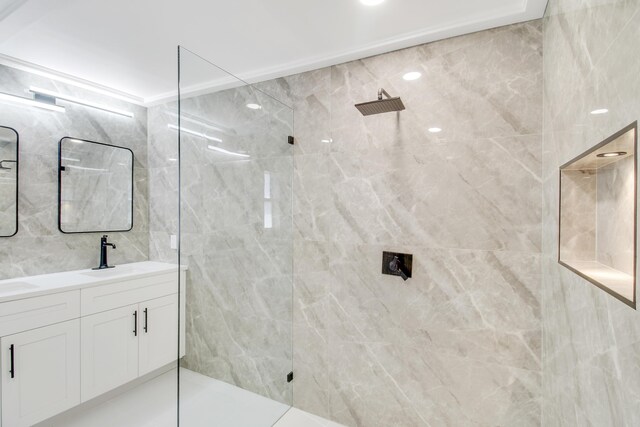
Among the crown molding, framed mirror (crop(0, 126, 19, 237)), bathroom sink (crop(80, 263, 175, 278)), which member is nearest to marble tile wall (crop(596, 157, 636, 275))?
the crown molding

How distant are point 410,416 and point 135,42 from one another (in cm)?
299

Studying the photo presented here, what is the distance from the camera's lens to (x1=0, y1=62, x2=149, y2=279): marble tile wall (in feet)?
7.40

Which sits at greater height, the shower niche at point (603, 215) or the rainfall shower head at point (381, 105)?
the rainfall shower head at point (381, 105)

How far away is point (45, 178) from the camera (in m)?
2.41

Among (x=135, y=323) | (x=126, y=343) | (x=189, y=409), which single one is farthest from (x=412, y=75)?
(x=126, y=343)

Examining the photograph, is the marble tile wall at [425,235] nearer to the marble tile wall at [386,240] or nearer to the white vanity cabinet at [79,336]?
the marble tile wall at [386,240]

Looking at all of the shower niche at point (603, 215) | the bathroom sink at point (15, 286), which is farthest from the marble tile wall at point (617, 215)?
the bathroom sink at point (15, 286)

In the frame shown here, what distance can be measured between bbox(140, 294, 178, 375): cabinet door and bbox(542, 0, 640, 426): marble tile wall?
9.05 ft

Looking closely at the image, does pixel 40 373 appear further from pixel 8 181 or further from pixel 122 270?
pixel 8 181

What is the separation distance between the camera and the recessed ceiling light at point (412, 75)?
6.06 feet

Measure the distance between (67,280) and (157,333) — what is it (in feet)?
2.64

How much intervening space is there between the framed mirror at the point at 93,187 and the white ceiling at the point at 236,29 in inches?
27.9

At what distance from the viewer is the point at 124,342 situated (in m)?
2.36

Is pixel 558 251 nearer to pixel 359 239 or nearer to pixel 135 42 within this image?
pixel 359 239
